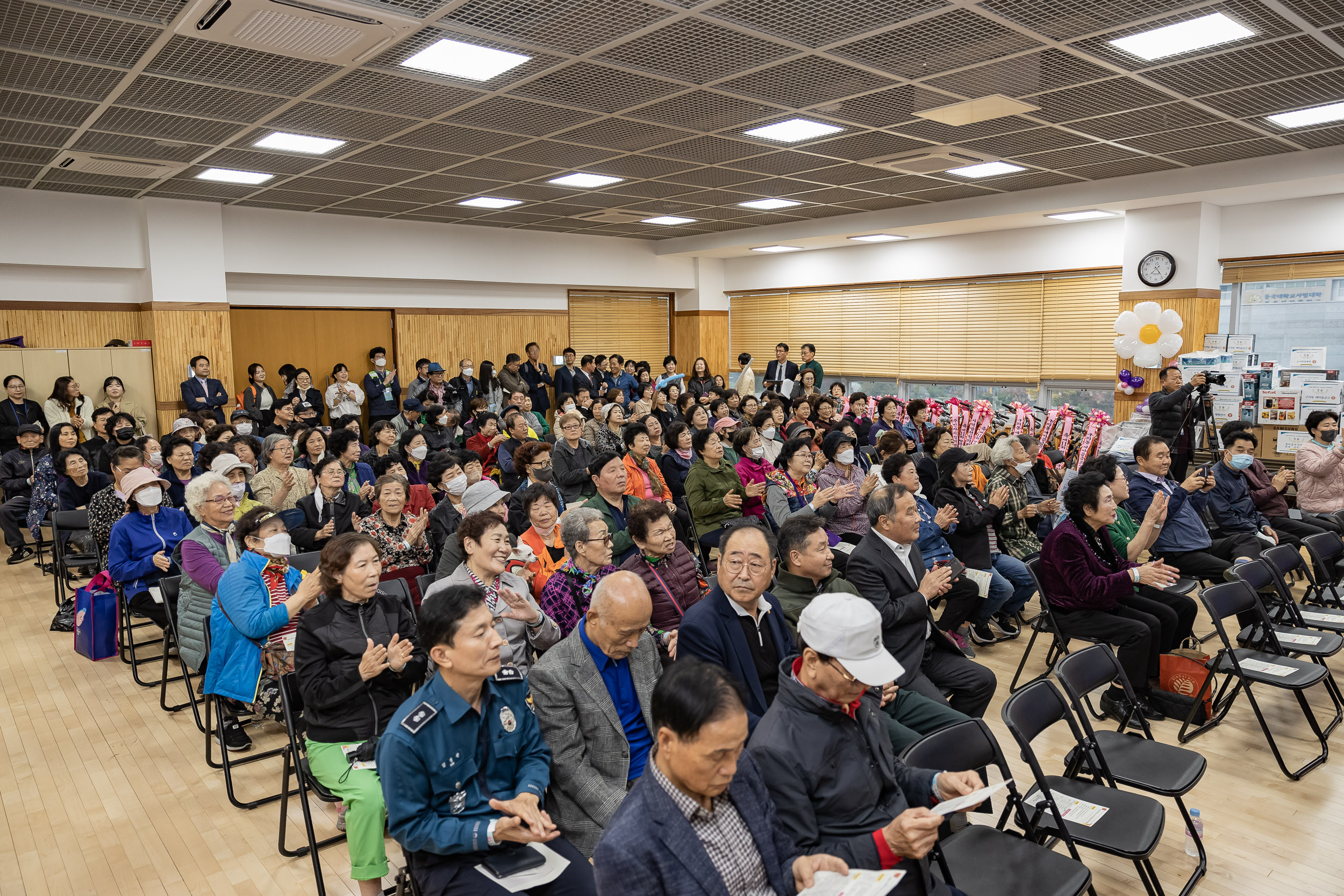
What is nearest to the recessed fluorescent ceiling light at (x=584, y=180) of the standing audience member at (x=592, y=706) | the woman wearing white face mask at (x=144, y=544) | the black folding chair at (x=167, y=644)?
the woman wearing white face mask at (x=144, y=544)

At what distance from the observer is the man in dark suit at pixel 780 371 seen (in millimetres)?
13234

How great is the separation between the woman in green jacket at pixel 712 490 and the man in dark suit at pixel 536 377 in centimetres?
700

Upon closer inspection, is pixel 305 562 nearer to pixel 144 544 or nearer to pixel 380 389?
pixel 144 544

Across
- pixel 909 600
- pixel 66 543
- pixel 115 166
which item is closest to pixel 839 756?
pixel 909 600

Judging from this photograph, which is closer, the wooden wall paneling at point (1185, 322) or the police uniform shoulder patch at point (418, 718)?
the police uniform shoulder patch at point (418, 718)

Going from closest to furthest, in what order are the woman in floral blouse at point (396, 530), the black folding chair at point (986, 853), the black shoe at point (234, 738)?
the black folding chair at point (986, 853) < the black shoe at point (234, 738) < the woman in floral blouse at point (396, 530)

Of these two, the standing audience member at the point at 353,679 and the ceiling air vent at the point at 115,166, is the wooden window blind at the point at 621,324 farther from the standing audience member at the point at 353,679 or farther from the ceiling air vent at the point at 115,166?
the standing audience member at the point at 353,679

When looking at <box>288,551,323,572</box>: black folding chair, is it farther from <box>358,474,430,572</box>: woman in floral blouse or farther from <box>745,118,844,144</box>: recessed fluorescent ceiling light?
<box>745,118,844,144</box>: recessed fluorescent ceiling light

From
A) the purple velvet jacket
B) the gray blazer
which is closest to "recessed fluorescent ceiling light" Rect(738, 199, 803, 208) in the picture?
the purple velvet jacket

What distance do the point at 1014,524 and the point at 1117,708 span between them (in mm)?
1803

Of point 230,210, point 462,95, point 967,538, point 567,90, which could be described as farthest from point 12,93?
point 967,538

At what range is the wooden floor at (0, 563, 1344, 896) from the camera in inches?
130

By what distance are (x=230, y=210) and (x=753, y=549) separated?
10.5 meters

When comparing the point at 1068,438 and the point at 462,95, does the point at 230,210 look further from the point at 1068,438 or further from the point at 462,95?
the point at 1068,438
